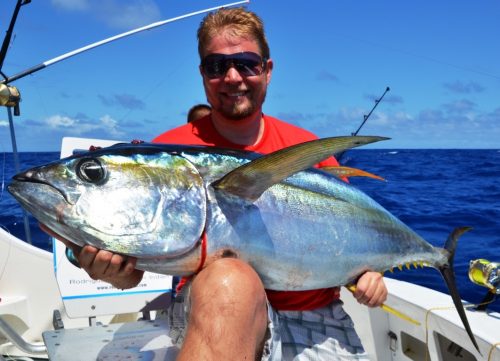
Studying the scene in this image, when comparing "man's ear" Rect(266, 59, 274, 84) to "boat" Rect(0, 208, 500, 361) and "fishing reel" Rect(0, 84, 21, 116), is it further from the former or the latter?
"fishing reel" Rect(0, 84, 21, 116)

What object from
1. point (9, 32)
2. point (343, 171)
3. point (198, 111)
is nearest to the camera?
point (343, 171)

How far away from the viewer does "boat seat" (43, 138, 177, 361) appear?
219cm

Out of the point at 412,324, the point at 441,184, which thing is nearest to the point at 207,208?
the point at 412,324

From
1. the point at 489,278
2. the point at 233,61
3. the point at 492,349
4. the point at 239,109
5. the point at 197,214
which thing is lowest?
the point at 492,349

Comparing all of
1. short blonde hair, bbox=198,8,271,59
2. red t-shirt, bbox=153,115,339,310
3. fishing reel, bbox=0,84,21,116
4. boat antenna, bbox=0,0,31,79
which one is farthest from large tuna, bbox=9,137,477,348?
boat antenna, bbox=0,0,31,79

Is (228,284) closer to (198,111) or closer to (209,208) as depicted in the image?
(209,208)

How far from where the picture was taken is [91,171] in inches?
56.4

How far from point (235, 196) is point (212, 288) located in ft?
1.00

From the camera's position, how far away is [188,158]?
1.59 metres

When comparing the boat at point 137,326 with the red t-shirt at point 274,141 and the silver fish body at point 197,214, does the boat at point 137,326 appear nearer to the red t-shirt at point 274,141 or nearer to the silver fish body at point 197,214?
the red t-shirt at point 274,141

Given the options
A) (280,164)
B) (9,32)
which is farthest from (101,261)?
(9,32)

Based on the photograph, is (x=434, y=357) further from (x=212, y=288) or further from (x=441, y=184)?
(x=441, y=184)

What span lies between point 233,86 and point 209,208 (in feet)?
2.75

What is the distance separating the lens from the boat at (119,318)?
88.7 inches
